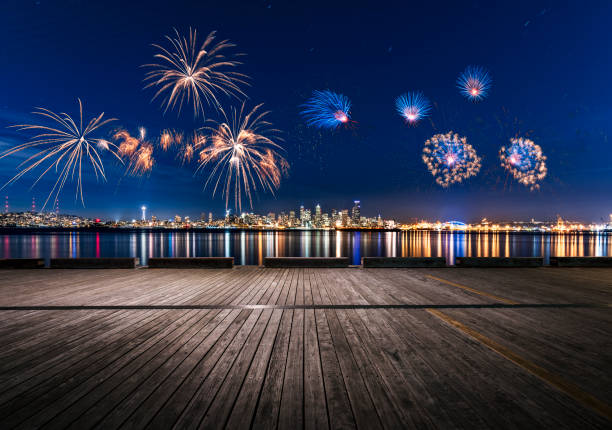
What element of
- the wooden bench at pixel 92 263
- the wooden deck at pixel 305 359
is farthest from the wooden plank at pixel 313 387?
the wooden bench at pixel 92 263

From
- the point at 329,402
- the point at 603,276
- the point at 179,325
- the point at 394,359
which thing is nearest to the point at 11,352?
the point at 179,325

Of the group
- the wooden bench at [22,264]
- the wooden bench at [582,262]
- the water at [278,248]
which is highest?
the wooden bench at [22,264]

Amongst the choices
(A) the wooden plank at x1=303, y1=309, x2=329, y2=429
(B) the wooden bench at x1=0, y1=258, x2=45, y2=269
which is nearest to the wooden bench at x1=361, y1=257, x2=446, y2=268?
(A) the wooden plank at x1=303, y1=309, x2=329, y2=429

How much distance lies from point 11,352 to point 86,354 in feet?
3.92

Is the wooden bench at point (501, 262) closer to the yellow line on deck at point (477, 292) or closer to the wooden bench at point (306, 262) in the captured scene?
the yellow line on deck at point (477, 292)

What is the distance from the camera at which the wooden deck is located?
2840mm

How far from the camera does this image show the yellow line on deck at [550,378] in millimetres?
3014

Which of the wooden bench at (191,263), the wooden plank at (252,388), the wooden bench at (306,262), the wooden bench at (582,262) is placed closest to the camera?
the wooden plank at (252,388)

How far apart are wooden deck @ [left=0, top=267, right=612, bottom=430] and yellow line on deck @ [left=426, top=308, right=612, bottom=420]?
0.02 metres

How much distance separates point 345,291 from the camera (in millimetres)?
7953

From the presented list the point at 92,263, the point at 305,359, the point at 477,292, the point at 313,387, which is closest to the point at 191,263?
the point at 92,263

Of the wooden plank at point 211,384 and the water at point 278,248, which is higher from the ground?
the wooden plank at point 211,384

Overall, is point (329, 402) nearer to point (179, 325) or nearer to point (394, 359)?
point (394, 359)

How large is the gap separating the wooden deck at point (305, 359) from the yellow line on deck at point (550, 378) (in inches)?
0.9
